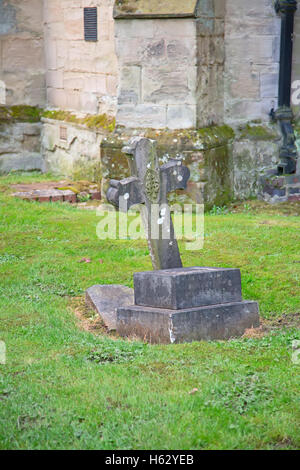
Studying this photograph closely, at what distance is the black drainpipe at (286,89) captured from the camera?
Result: 942 cm

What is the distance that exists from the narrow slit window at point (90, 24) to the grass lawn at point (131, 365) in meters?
4.32

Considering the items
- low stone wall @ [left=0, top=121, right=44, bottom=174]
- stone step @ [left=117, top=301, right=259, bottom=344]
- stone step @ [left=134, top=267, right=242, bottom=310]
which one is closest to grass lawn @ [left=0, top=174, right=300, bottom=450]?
stone step @ [left=117, top=301, right=259, bottom=344]

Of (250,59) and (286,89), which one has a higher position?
(250,59)

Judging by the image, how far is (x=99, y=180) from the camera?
35.4 feet

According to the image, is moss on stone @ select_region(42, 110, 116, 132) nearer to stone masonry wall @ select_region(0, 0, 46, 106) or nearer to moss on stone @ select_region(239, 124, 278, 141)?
stone masonry wall @ select_region(0, 0, 46, 106)

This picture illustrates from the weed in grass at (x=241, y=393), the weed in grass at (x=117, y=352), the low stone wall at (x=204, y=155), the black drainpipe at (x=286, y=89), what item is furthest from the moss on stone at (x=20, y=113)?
the weed in grass at (x=241, y=393)

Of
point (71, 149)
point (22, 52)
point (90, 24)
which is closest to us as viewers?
point (90, 24)

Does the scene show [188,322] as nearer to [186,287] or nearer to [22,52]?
[186,287]

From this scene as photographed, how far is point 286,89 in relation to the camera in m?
9.73

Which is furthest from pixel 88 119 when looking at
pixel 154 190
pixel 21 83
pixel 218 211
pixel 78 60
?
pixel 154 190

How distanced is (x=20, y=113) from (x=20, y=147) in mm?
609

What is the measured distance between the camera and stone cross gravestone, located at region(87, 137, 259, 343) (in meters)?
5.12

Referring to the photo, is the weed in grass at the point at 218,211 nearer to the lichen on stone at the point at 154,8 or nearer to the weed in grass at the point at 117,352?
the lichen on stone at the point at 154,8

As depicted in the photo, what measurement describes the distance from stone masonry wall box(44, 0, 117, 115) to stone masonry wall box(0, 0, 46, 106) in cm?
18
